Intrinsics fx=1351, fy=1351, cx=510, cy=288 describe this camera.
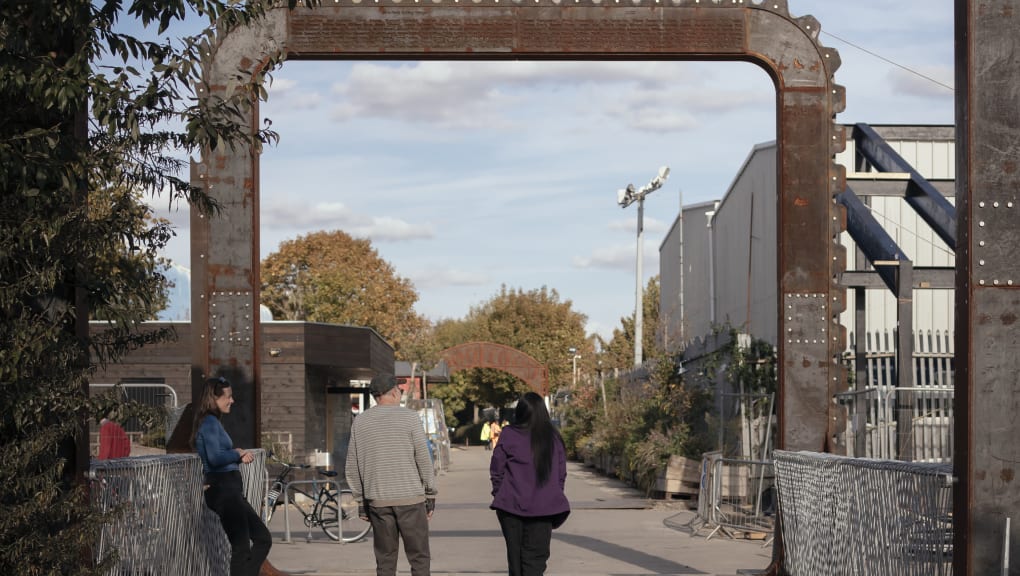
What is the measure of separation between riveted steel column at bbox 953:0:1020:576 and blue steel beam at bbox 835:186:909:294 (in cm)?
1057

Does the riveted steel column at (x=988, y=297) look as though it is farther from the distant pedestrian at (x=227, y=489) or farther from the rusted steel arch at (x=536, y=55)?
the distant pedestrian at (x=227, y=489)

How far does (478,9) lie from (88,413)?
5729mm

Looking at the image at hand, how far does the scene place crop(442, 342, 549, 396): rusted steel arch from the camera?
2464 inches

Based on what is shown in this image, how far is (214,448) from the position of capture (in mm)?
9734

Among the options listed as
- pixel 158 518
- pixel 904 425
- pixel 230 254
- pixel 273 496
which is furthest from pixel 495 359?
pixel 158 518

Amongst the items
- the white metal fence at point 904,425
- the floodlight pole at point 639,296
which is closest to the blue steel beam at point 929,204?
the white metal fence at point 904,425

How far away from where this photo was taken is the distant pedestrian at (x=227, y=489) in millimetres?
9742

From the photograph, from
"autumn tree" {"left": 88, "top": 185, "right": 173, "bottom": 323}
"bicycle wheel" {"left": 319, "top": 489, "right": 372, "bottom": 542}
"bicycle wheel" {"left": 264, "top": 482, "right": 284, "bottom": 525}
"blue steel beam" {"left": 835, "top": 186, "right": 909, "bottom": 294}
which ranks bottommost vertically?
"bicycle wheel" {"left": 319, "top": 489, "right": 372, "bottom": 542}

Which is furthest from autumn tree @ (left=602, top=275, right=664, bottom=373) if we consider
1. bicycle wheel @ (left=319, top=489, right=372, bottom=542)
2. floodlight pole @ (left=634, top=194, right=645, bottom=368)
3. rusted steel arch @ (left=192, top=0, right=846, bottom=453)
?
rusted steel arch @ (left=192, top=0, right=846, bottom=453)

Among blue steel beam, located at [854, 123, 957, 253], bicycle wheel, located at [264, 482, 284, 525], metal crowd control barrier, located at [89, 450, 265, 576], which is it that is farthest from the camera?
blue steel beam, located at [854, 123, 957, 253]

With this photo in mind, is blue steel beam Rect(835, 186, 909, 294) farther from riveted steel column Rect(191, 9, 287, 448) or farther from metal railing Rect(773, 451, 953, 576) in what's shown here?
riveted steel column Rect(191, 9, 287, 448)

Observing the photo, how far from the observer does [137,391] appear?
28391 millimetres

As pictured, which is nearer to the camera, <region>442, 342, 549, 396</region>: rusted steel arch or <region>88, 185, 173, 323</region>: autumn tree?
<region>88, 185, 173, 323</region>: autumn tree

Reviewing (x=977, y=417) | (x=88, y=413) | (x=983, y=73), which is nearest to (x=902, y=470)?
(x=977, y=417)
